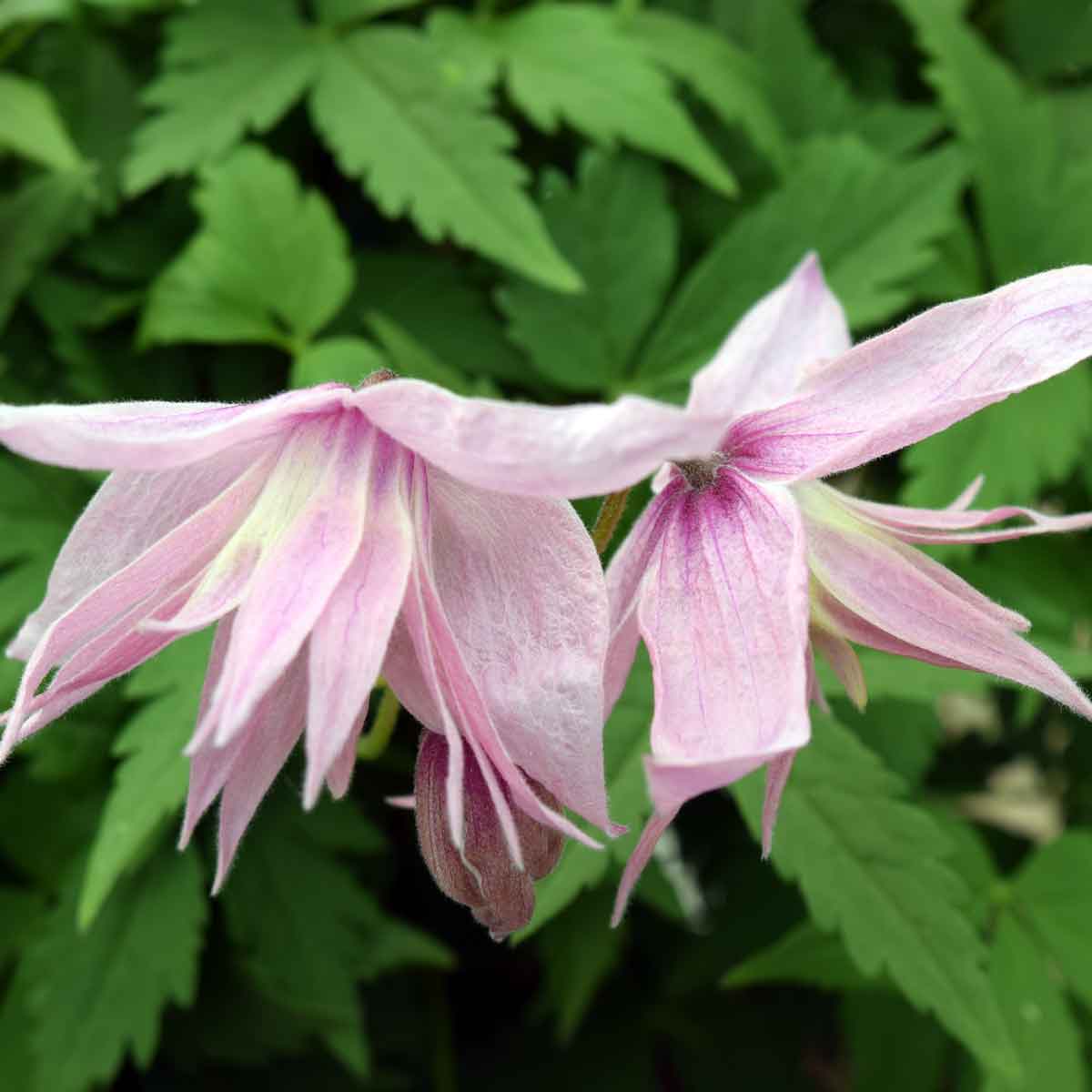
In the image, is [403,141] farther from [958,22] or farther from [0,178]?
[958,22]

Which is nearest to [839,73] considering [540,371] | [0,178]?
[540,371]

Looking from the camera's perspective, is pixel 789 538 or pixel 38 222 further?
pixel 38 222

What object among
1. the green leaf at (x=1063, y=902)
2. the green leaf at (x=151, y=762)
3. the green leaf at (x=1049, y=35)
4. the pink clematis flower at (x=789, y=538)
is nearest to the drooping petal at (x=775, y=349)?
the pink clematis flower at (x=789, y=538)

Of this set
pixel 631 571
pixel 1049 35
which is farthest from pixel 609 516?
pixel 1049 35

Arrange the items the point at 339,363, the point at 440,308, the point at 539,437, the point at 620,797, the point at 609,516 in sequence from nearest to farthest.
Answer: the point at 539,437 < the point at 609,516 < the point at 620,797 < the point at 339,363 < the point at 440,308

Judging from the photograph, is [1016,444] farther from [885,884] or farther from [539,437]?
[539,437]

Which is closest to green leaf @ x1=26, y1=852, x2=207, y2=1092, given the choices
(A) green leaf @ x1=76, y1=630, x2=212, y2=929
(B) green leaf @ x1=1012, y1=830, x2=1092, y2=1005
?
(A) green leaf @ x1=76, y1=630, x2=212, y2=929
